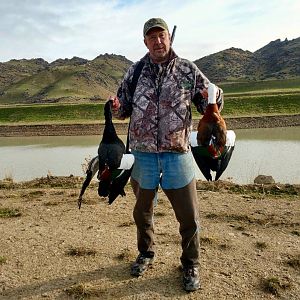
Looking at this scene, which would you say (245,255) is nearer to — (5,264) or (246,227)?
(246,227)

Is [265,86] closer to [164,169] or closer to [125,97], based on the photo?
[125,97]

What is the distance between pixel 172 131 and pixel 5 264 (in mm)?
2639

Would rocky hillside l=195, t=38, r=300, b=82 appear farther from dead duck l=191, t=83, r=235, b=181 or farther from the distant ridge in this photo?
dead duck l=191, t=83, r=235, b=181

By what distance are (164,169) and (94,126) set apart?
30436 mm

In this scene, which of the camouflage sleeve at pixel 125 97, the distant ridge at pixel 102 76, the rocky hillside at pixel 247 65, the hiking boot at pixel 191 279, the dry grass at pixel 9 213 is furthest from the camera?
the rocky hillside at pixel 247 65

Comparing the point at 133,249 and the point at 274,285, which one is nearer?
the point at 274,285

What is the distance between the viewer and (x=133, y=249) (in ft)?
17.0

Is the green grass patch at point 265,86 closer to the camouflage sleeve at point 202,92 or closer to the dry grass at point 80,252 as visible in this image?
the dry grass at point 80,252

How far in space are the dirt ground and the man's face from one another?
2219mm

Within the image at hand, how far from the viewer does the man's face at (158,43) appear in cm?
366

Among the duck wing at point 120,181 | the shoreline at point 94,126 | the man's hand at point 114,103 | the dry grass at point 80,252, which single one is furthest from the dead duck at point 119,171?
the shoreline at point 94,126

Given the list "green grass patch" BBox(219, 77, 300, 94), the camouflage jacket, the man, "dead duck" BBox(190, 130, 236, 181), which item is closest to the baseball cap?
the man

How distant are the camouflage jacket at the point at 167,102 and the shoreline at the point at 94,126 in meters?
26.0

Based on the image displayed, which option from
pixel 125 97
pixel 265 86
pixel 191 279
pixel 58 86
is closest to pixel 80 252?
pixel 191 279
